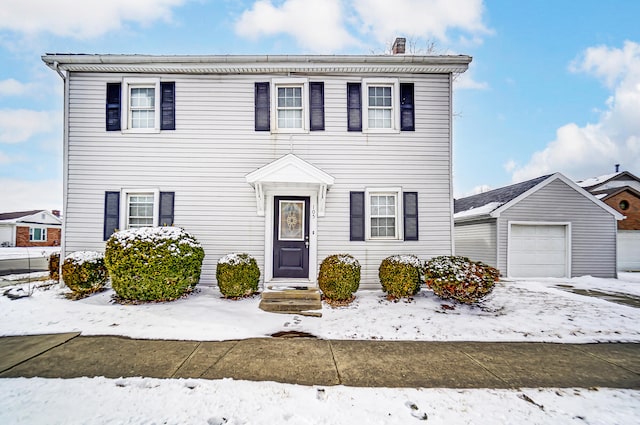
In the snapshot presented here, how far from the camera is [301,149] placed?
752cm

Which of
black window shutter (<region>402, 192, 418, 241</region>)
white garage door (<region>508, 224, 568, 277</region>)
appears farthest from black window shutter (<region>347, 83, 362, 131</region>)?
white garage door (<region>508, 224, 568, 277</region>)

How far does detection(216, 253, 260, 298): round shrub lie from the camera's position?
6148 millimetres

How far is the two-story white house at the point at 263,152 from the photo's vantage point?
7371mm

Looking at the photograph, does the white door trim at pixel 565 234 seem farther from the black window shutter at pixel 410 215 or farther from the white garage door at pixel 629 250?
the white garage door at pixel 629 250

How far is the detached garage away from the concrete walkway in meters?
6.19

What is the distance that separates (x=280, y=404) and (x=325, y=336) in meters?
1.90

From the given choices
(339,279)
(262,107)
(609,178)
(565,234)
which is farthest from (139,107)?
(609,178)

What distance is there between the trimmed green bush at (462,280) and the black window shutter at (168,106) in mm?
7755

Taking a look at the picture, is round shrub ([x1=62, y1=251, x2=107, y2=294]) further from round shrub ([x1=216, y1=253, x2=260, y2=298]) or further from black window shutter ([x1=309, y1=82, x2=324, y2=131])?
black window shutter ([x1=309, y1=82, x2=324, y2=131])

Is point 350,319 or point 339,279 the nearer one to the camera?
point 350,319

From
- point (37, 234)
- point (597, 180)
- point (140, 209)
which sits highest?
point (597, 180)

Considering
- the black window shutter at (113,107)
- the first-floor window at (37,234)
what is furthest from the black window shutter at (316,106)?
the first-floor window at (37,234)

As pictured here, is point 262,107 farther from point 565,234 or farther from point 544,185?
point 565,234

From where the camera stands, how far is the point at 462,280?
570cm
